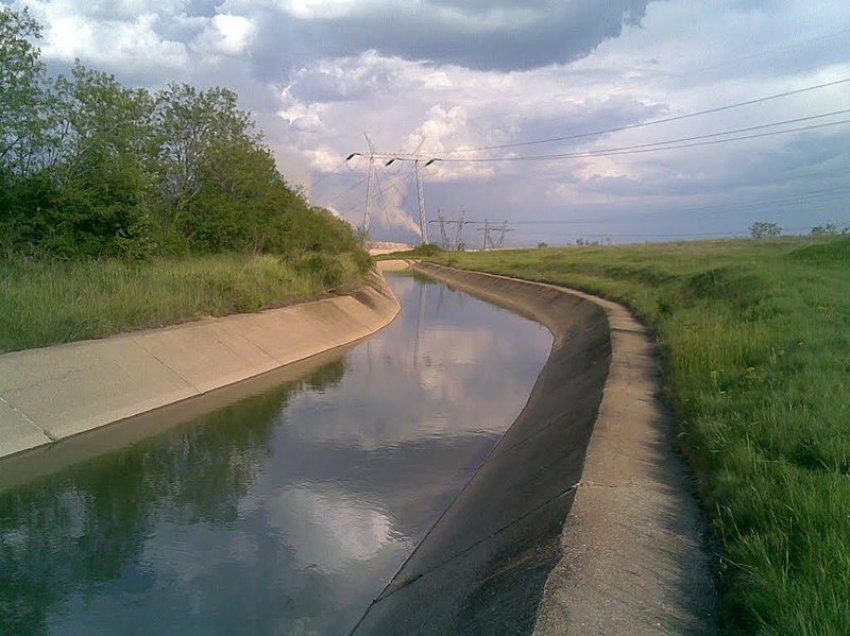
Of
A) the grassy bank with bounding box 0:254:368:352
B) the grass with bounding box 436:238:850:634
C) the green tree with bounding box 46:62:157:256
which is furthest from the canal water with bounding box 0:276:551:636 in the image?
the green tree with bounding box 46:62:157:256

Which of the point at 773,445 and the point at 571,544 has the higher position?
the point at 773,445

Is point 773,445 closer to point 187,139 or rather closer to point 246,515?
point 246,515

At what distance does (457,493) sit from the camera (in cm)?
1122

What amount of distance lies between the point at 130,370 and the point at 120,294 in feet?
12.2

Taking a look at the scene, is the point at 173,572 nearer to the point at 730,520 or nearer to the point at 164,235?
the point at 730,520

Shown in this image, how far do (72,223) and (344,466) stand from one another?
44.2ft

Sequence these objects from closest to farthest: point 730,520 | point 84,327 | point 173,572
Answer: point 730,520
point 173,572
point 84,327

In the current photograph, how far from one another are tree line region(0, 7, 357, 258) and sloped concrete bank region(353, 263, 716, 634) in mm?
14272

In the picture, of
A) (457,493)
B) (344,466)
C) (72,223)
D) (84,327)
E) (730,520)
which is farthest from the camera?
(72,223)

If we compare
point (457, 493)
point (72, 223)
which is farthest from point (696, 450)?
point (72, 223)

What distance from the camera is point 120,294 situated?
18328 millimetres

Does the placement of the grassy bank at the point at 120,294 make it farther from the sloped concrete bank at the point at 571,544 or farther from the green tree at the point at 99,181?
the sloped concrete bank at the point at 571,544

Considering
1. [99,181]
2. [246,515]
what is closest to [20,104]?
[99,181]

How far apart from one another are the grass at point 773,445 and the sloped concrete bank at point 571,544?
1.12 ft
